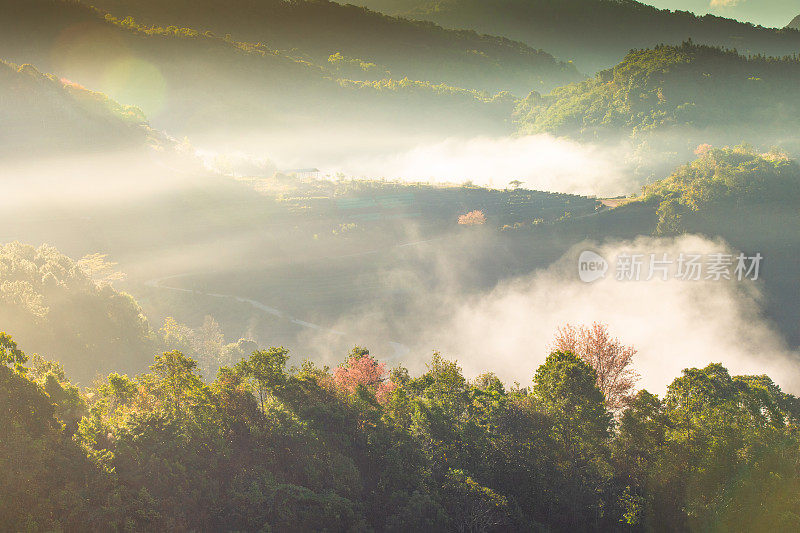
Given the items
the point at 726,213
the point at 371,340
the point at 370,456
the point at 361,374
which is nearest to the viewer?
the point at 370,456

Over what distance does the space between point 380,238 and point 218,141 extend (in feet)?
425

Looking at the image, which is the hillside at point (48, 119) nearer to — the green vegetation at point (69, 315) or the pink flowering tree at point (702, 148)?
the green vegetation at point (69, 315)

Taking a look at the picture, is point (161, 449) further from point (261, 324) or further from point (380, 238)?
point (380, 238)

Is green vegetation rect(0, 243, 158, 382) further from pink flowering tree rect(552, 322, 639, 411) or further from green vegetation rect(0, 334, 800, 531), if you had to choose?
pink flowering tree rect(552, 322, 639, 411)

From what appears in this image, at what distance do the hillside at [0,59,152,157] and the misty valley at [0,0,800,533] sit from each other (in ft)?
1.72

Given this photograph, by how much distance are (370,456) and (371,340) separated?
150 ft

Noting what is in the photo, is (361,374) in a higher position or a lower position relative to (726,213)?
lower

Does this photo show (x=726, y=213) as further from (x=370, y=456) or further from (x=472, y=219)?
(x=370, y=456)

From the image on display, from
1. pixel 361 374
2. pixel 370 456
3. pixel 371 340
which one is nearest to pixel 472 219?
pixel 371 340

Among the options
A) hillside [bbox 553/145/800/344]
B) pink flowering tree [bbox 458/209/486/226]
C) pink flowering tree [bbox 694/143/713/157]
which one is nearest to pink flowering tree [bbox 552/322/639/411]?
hillside [bbox 553/145/800/344]

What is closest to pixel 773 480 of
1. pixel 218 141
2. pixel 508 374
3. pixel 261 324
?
pixel 508 374

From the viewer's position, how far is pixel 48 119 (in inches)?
3981

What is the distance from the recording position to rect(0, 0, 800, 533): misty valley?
22.6 metres

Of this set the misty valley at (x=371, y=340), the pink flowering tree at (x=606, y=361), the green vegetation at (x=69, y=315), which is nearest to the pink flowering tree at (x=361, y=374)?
the misty valley at (x=371, y=340)
